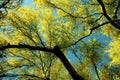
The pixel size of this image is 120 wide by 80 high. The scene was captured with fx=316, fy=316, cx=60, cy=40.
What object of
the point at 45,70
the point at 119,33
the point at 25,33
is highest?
the point at 119,33

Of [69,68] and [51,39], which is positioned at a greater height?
[69,68]

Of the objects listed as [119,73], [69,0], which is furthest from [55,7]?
[119,73]

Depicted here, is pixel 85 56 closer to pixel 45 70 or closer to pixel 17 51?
pixel 45 70

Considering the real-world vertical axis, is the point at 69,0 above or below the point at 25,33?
above

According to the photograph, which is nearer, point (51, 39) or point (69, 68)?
point (69, 68)

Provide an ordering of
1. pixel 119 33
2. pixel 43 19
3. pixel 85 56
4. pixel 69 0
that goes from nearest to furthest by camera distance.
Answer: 1. pixel 119 33
2. pixel 69 0
3. pixel 85 56
4. pixel 43 19

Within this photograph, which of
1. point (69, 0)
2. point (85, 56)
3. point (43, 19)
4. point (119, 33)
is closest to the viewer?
point (119, 33)

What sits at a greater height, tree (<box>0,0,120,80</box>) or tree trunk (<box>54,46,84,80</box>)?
tree trunk (<box>54,46,84,80</box>)

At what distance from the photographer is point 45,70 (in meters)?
16.8

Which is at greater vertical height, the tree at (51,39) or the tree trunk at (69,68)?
the tree trunk at (69,68)

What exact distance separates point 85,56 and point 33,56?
9.41 ft

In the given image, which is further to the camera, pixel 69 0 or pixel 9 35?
pixel 9 35

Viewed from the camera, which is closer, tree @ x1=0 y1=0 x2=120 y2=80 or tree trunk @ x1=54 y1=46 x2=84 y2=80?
tree trunk @ x1=54 y1=46 x2=84 y2=80

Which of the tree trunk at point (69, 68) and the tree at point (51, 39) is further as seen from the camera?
the tree at point (51, 39)
